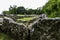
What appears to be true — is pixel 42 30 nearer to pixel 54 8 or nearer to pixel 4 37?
pixel 4 37

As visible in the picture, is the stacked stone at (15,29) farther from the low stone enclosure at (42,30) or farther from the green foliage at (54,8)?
the green foliage at (54,8)

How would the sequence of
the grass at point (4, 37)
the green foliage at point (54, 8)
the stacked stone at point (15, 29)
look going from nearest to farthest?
the stacked stone at point (15, 29), the grass at point (4, 37), the green foliage at point (54, 8)

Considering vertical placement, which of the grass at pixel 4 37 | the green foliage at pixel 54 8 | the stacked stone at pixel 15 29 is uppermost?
the stacked stone at pixel 15 29

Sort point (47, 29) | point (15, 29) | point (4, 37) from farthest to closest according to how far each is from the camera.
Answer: point (4, 37), point (15, 29), point (47, 29)

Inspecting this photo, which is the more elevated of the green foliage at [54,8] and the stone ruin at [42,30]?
the stone ruin at [42,30]

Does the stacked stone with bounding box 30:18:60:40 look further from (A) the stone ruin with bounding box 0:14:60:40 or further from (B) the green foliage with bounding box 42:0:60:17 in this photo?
(B) the green foliage with bounding box 42:0:60:17

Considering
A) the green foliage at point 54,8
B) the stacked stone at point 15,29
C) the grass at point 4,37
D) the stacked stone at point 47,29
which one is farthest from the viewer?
the green foliage at point 54,8

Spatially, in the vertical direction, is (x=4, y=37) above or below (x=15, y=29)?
below

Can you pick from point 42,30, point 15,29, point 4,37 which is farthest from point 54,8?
point 42,30

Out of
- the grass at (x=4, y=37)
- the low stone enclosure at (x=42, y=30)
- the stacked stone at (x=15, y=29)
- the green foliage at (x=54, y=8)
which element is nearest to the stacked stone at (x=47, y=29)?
the low stone enclosure at (x=42, y=30)

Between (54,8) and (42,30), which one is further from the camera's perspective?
(54,8)

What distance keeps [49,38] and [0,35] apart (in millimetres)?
1030

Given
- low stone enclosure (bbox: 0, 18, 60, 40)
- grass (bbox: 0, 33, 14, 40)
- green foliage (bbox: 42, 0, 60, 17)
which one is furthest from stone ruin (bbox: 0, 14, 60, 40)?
green foliage (bbox: 42, 0, 60, 17)

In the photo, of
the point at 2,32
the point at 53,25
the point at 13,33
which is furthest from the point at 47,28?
the point at 2,32
